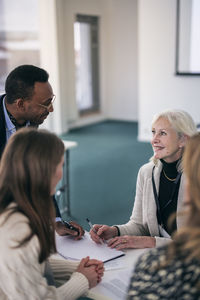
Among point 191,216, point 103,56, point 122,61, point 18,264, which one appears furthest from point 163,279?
point 103,56

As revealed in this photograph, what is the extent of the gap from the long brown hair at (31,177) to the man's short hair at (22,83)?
0.92m

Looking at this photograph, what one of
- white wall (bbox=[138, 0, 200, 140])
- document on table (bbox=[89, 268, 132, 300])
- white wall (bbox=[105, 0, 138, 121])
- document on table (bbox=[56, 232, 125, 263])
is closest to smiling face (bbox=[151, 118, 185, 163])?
document on table (bbox=[56, 232, 125, 263])

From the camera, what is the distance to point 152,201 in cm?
193

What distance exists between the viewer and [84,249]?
1.69 meters

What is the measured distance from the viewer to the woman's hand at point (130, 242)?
169 centimetres

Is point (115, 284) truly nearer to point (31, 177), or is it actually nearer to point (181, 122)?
point (31, 177)

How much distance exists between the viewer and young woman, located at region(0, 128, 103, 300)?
1.14m

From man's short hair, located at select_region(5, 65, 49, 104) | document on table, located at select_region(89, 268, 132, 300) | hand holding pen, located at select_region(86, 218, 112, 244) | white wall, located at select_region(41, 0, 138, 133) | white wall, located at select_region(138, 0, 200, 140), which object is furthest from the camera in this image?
white wall, located at select_region(41, 0, 138, 133)

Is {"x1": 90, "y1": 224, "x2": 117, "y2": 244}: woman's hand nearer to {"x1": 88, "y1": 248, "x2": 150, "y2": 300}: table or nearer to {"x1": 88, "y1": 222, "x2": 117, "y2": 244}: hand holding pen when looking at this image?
{"x1": 88, "y1": 222, "x2": 117, "y2": 244}: hand holding pen

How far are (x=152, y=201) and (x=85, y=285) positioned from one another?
68 centimetres

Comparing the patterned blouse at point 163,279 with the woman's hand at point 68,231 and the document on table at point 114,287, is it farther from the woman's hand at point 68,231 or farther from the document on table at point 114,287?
the woman's hand at point 68,231

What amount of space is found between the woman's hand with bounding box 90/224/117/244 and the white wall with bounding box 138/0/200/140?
205 inches

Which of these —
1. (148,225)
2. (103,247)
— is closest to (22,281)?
(103,247)

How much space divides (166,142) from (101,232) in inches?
22.1
